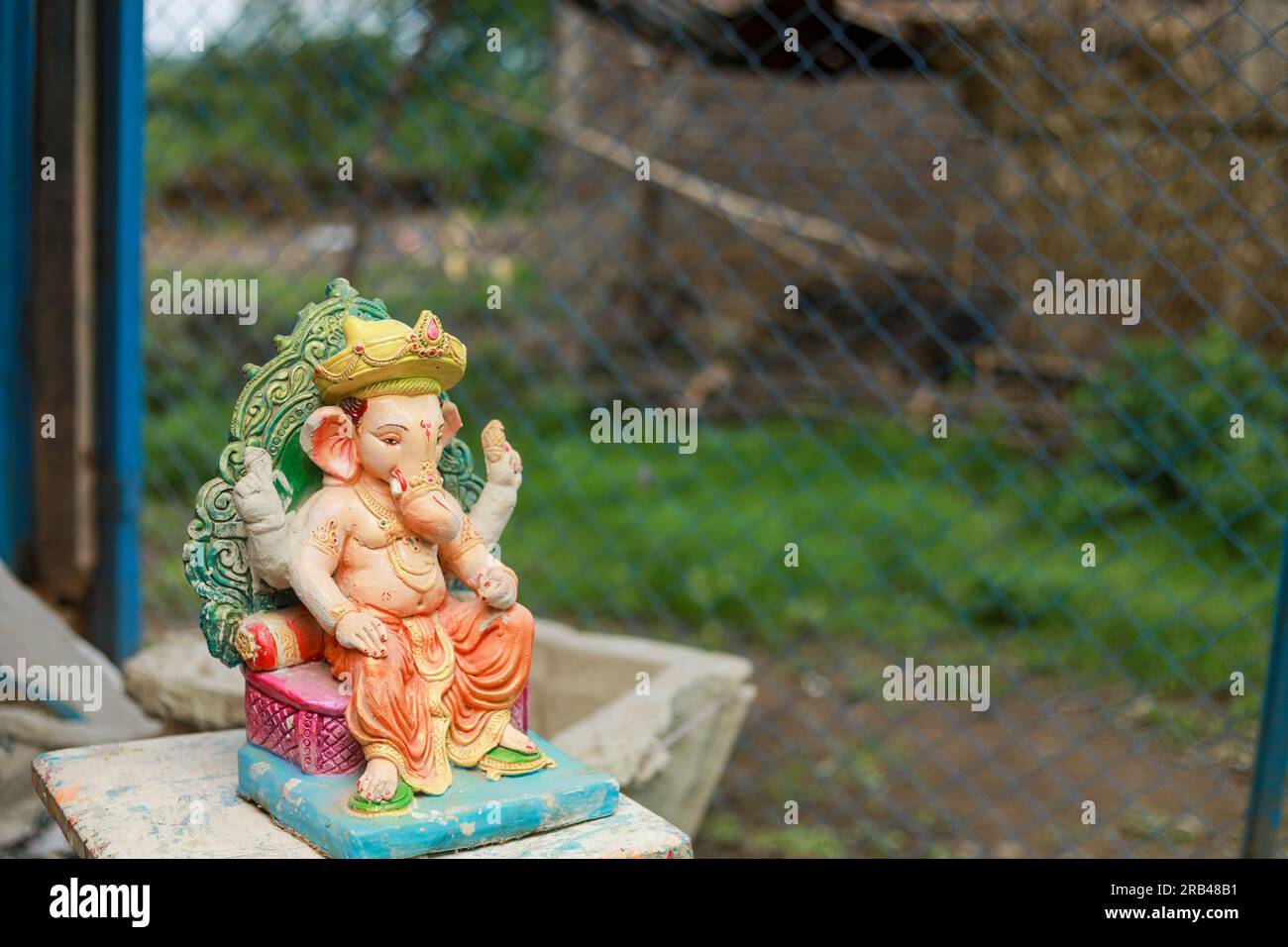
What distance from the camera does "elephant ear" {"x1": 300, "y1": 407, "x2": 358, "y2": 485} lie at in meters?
1.68

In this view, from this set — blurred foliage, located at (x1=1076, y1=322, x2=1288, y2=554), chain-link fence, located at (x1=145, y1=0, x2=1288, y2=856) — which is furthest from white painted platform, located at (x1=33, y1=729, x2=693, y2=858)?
blurred foliage, located at (x1=1076, y1=322, x2=1288, y2=554)

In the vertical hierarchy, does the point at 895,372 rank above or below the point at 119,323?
above

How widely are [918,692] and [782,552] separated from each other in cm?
88

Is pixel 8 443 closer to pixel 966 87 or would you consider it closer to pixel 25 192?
pixel 25 192

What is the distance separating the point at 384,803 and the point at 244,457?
47 cm

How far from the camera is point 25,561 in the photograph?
296 cm

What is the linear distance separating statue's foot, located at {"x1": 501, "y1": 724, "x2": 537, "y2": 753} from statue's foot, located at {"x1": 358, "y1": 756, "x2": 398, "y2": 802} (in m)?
0.17

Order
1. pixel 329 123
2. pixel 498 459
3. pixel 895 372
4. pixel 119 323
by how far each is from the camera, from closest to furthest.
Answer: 1. pixel 498 459
2. pixel 119 323
3. pixel 895 372
4. pixel 329 123

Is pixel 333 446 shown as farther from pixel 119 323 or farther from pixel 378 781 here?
pixel 119 323

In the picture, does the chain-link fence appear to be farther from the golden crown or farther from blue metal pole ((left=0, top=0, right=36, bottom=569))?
the golden crown

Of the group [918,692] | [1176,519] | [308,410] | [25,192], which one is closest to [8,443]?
[25,192]

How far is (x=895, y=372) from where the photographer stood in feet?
20.1

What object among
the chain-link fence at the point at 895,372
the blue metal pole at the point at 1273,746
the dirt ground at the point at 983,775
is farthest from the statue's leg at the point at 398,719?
the dirt ground at the point at 983,775

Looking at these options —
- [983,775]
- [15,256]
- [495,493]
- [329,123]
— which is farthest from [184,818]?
[329,123]
